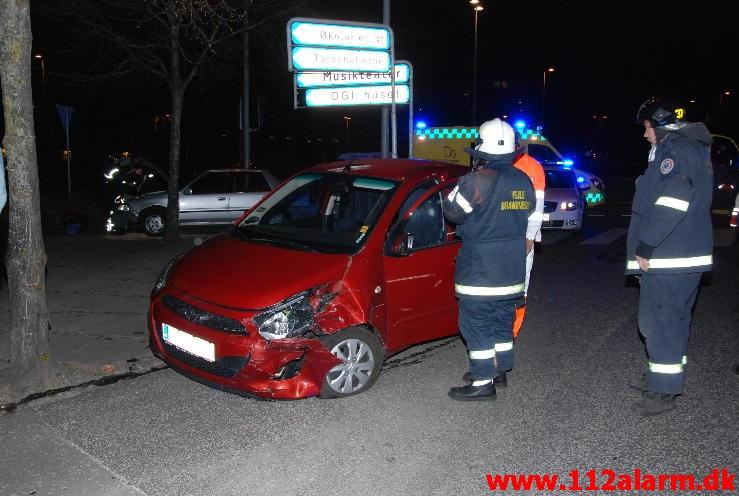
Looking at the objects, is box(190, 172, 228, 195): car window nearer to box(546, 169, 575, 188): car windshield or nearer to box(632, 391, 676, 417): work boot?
box(546, 169, 575, 188): car windshield

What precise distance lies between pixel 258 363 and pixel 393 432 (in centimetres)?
99

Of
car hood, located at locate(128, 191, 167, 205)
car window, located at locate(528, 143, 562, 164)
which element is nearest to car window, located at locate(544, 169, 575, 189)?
car window, located at locate(528, 143, 562, 164)

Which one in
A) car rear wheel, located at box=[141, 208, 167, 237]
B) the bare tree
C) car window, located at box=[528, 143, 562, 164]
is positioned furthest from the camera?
car window, located at box=[528, 143, 562, 164]

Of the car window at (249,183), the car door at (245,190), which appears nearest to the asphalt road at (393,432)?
the car door at (245,190)

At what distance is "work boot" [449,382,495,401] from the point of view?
518 centimetres

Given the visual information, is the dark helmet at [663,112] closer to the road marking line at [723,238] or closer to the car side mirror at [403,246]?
the car side mirror at [403,246]

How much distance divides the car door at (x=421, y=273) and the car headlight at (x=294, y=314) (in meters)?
0.65

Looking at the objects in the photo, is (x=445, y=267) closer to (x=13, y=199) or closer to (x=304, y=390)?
(x=304, y=390)

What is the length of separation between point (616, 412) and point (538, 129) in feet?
48.0

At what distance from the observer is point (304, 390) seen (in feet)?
15.9

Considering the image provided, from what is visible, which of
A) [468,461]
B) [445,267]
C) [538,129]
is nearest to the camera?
[468,461]

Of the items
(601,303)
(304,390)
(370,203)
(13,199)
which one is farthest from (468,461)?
(601,303)

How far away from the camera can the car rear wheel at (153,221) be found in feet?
49.5

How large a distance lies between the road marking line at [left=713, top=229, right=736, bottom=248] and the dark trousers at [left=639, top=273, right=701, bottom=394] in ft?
Result: 28.4
